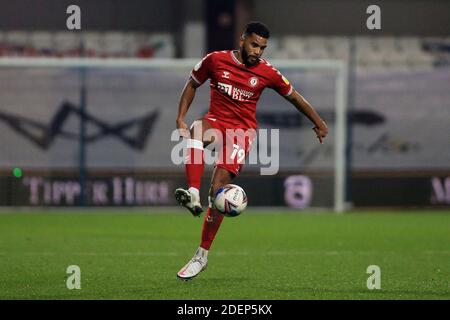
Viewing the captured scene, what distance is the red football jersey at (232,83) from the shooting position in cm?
848

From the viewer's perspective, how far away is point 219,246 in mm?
11672

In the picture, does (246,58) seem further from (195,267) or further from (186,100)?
(195,267)

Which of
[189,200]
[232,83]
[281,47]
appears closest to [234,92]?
[232,83]

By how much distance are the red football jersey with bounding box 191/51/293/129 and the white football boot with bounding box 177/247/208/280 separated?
3.34ft

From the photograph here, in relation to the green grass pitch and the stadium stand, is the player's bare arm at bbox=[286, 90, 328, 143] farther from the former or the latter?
the stadium stand

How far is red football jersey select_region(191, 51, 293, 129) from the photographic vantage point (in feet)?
27.8

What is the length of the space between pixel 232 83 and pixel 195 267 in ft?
4.78

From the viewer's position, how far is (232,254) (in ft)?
35.2

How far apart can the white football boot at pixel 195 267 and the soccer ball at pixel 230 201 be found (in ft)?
1.78

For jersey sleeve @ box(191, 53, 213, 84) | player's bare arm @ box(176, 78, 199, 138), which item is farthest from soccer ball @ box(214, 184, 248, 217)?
jersey sleeve @ box(191, 53, 213, 84)

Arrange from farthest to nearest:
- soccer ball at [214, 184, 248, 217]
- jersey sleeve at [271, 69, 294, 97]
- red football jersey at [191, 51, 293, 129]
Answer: jersey sleeve at [271, 69, 294, 97], red football jersey at [191, 51, 293, 129], soccer ball at [214, 184, 248, 217]

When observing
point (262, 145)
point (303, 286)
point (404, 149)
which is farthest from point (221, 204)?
point (404, 149)

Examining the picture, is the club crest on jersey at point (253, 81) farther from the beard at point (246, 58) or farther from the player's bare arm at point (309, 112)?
the player's bare arm at point (309, 112)
